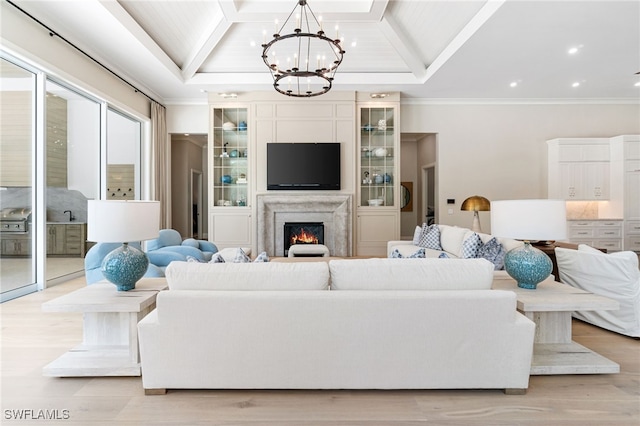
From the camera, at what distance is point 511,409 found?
72.2 inches

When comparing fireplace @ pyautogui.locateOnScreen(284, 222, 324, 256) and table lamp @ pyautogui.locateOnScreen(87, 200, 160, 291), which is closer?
table lamp @ pyautogui.locateOnScreen(87, 200, 160, 291)

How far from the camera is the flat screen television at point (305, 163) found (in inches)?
261

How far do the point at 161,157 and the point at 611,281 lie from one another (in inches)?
282

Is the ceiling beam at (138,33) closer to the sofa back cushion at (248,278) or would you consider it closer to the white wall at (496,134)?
the white wall at (496,134)

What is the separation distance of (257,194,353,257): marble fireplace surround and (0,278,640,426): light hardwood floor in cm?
456

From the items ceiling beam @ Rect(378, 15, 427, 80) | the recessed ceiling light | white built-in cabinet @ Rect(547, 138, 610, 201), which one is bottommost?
white built-in cabinet @ Rect(547, 138, 610, 201)

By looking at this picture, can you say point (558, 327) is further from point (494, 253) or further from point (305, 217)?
point (305, 217)

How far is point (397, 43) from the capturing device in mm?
5301

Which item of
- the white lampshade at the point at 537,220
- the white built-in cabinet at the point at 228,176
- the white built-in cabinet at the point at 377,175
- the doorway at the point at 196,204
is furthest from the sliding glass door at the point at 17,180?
the white lampshade at the point at 537,220

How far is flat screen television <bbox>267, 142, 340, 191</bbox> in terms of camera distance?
21.8 feet

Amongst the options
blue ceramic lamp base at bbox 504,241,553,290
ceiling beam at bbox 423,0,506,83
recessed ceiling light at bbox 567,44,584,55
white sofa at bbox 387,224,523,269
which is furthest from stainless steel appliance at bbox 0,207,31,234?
recessed ceiling light at bbox 567,44,584,55

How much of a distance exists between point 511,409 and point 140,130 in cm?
716

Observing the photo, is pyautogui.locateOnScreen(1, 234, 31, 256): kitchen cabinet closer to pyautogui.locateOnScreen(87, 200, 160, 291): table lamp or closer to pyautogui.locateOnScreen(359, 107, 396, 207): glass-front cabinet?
pyautogui.locateOnScreen(87, 200, 160, 291): table lamp

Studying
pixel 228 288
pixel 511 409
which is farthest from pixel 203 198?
pixel 511 409
